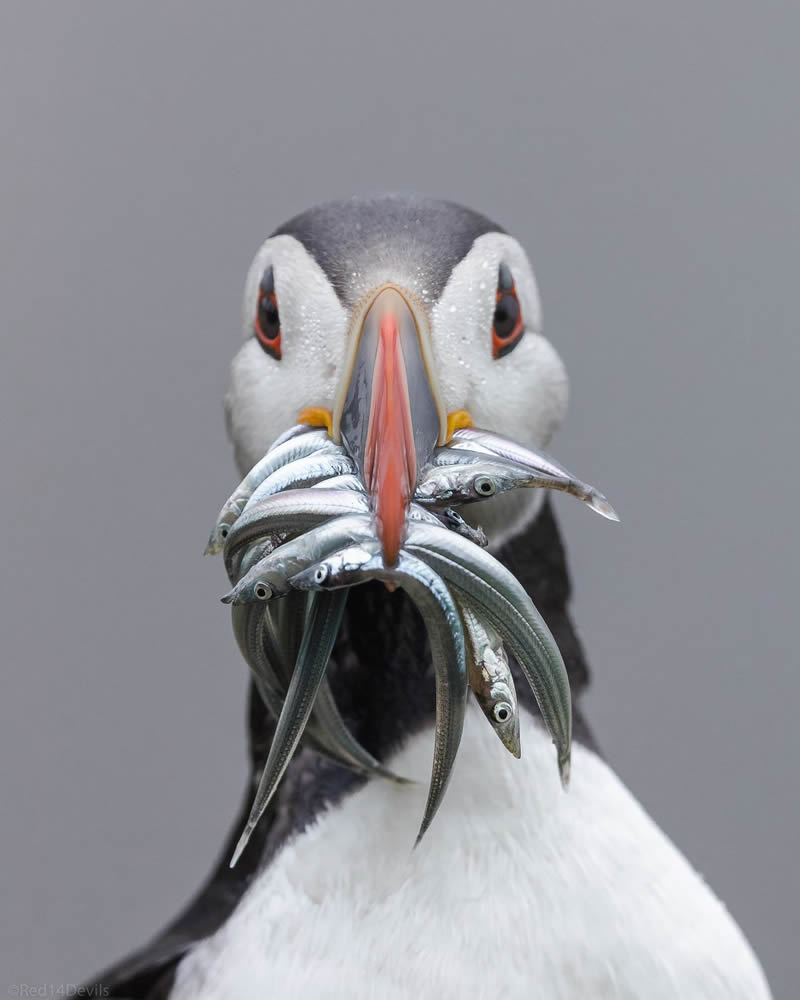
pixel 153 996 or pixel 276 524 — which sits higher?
pixel 276 524

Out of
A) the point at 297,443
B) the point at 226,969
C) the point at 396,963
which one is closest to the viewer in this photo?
the point at 297,443

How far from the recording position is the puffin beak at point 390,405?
58.9 inches

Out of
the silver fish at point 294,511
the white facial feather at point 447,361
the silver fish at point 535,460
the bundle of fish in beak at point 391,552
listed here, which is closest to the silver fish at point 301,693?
the bundle of fish in beak at point 391,552

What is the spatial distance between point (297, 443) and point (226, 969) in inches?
31.3

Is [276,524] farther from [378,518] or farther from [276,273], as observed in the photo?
[276,273]

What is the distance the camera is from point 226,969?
1.98m

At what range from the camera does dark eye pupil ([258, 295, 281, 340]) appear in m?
2.03

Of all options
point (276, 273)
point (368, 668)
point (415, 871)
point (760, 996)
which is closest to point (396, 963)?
point (415, 871)

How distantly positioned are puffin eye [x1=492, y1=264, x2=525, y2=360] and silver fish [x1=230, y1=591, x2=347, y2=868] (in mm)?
537

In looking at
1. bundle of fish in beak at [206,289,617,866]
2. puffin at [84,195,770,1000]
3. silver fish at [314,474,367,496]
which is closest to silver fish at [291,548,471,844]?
bundle of fish in beak at [206,289,617,866]

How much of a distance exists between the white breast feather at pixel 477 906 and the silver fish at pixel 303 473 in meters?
0.49

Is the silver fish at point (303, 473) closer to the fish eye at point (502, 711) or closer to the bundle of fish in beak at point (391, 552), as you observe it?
the bundle of fish in beak at point (391, 552)

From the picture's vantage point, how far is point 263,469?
1631 millimetres

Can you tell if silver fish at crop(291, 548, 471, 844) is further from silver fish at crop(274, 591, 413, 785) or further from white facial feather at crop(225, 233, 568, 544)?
white facial feather at crop(225, 233, 568, 544)
